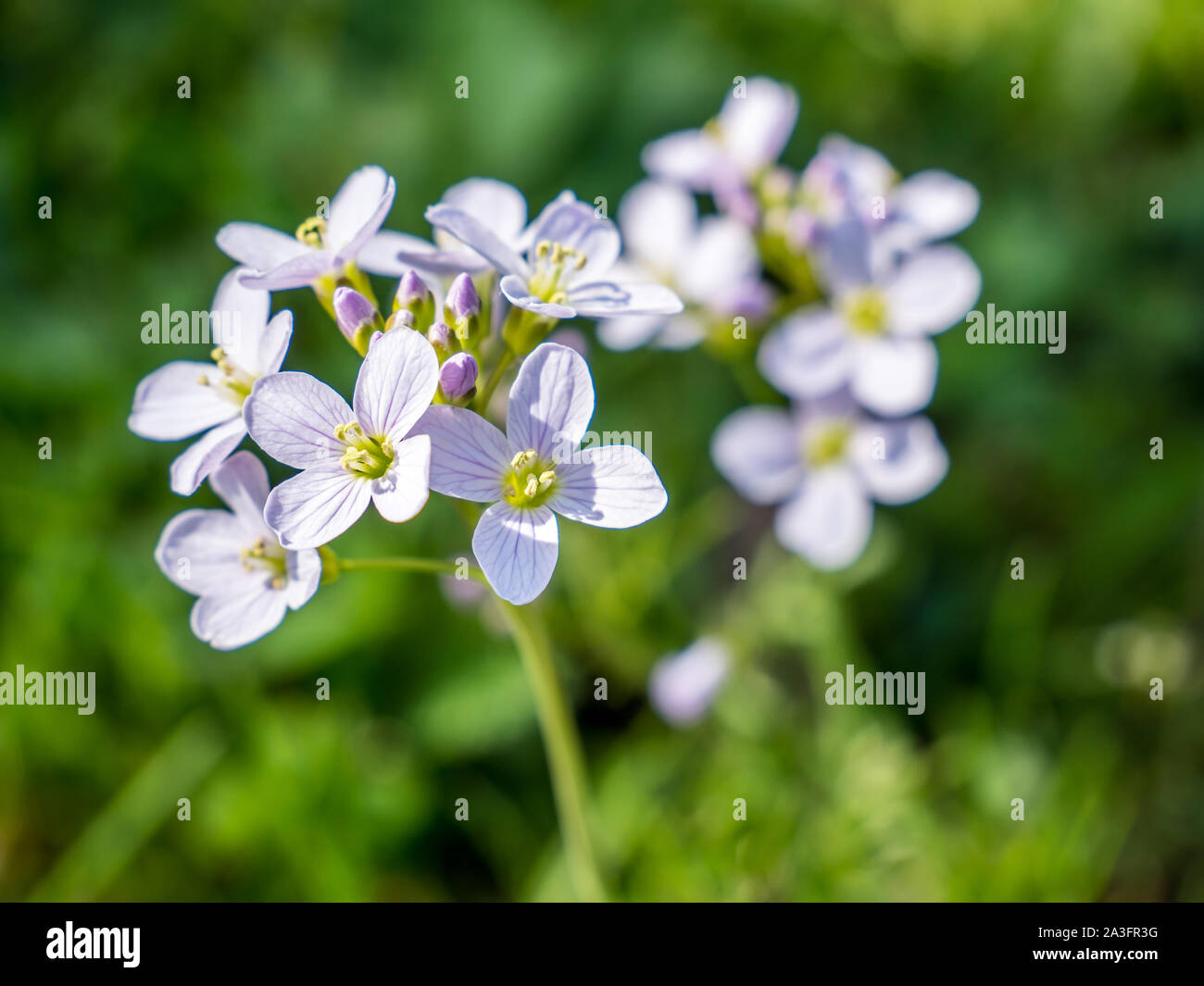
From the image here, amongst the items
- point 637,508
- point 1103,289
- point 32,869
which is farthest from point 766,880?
point 1103,289

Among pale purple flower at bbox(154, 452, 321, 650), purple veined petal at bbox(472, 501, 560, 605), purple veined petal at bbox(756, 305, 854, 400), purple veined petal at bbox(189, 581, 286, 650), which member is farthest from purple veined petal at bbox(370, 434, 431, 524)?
purple veined petal at bbox(756, 305, 854, 400)

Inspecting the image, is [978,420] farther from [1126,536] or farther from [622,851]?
[622,851]

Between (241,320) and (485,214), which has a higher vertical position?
(485,214)

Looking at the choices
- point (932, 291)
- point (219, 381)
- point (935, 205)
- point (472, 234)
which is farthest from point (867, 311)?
point (219, 381)

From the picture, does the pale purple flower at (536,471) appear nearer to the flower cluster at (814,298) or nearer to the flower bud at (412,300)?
the flower bud at (412,300)

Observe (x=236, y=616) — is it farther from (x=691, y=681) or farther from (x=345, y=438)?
(x=691, y=681)

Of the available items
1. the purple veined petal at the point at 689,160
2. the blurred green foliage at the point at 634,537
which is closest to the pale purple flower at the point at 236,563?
the blurred green foliage at the point at 634,537

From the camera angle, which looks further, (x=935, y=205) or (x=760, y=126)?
(x=760, y=126)
